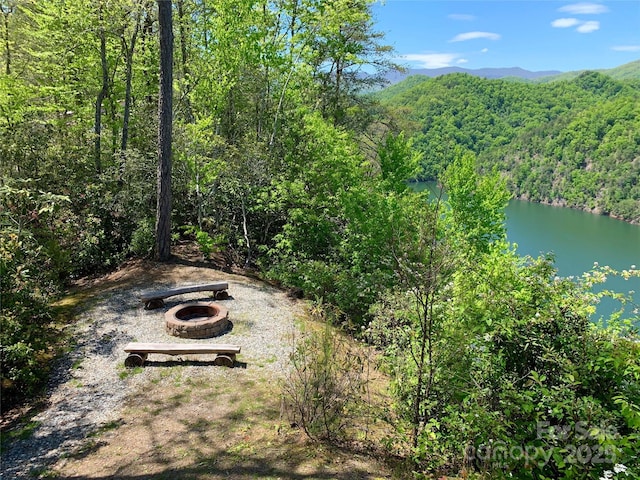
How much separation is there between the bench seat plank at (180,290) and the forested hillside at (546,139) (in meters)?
54.2

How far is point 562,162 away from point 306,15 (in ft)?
263

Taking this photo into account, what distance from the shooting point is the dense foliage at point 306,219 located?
345 cm

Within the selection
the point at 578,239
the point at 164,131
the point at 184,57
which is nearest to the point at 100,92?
the point at 184,57

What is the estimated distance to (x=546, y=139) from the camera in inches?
3226

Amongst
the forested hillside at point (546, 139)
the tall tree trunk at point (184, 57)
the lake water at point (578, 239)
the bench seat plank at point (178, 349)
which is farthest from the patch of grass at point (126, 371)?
the forested hillside at point (546, 139)

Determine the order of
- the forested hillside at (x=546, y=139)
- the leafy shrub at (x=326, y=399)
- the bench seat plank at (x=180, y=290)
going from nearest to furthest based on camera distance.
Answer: the leafy shrub at (x=326, y=399)
the bench seat plank at (x=180, y=290)
the forested hillside at (x=546, y=139)

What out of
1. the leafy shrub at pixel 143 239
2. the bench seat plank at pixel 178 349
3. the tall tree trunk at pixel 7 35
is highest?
the tall tree trunk at pixel 7 35

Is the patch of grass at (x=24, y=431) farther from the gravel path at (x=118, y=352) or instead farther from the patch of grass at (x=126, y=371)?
the patch of grass at (x=126, y=371)

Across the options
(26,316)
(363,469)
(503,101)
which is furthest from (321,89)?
(503,101)

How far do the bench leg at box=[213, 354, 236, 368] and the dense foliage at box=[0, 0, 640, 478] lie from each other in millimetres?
1554

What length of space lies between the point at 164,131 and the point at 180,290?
414 cm

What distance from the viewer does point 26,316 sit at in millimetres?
5926

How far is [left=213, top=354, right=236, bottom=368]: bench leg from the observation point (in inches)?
251

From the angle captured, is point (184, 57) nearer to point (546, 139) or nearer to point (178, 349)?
point (178, 349)
